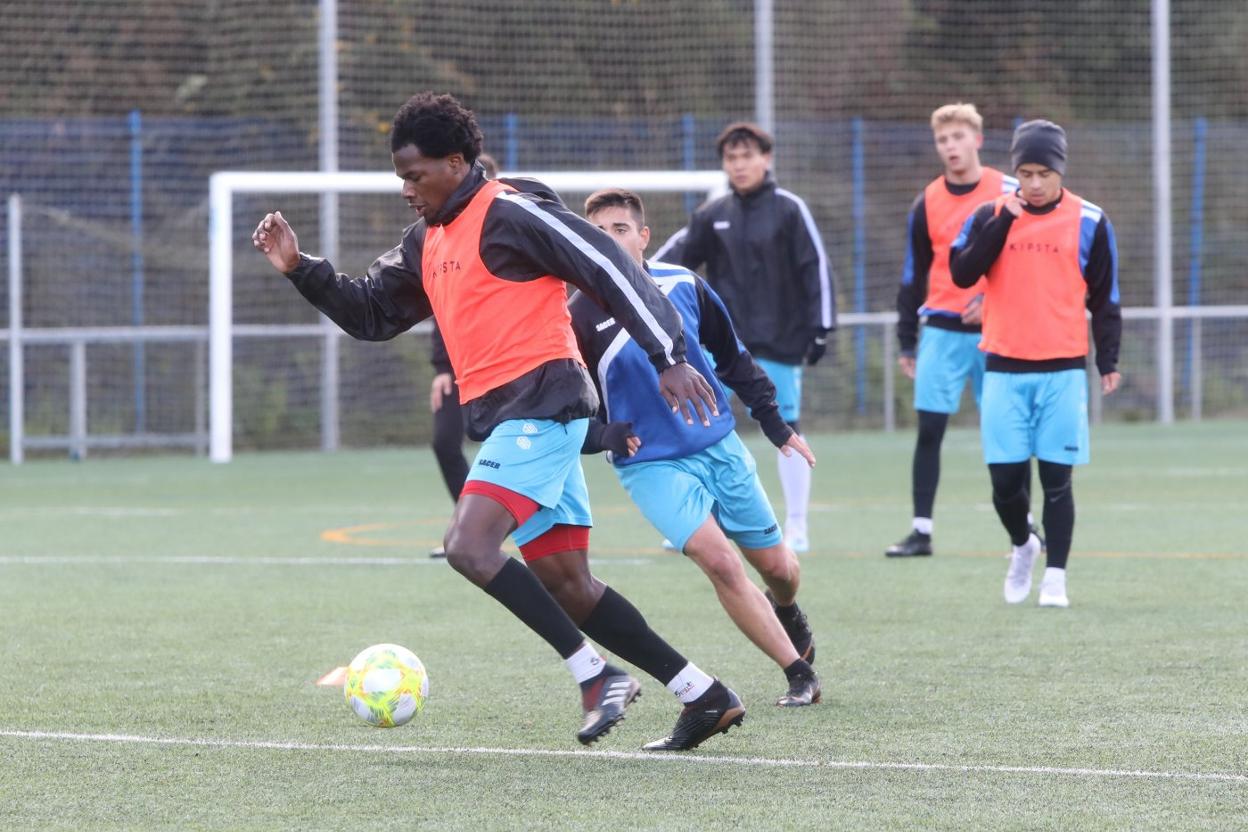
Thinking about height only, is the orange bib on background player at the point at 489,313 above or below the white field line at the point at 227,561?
above

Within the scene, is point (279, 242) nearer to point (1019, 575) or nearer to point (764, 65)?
point (1019, 575)

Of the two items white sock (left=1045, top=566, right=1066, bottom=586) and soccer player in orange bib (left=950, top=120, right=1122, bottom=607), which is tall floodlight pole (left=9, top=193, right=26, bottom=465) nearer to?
soccer player in orange bib (left=950, top=120, right=1122, bottom=607)

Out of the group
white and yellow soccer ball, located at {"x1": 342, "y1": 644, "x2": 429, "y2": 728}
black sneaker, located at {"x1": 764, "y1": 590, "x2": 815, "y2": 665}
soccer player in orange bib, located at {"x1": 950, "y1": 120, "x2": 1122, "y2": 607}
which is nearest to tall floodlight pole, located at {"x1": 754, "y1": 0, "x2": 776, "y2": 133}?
soccer player in orange bib, located at {"x1": 950, "y1": 120, "x2": 1122, "y2": 607}

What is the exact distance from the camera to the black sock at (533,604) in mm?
5230

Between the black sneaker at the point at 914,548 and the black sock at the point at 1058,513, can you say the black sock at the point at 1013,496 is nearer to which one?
the black sock at the point at 1058,513

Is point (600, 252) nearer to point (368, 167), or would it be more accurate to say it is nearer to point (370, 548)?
point (370, 548)

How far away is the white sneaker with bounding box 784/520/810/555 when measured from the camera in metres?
10.1

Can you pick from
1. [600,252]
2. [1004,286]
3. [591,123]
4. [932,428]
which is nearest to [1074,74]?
[591,123]

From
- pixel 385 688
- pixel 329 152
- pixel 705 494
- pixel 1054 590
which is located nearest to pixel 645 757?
pixel 385 688

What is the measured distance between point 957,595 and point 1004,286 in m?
1.34

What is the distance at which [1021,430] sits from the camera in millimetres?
7918

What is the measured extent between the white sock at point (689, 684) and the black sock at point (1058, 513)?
10.3 feet

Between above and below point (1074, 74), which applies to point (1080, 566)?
below

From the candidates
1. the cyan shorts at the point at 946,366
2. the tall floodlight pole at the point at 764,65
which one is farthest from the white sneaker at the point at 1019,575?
the tall floodlight pole at the point at 764,65
